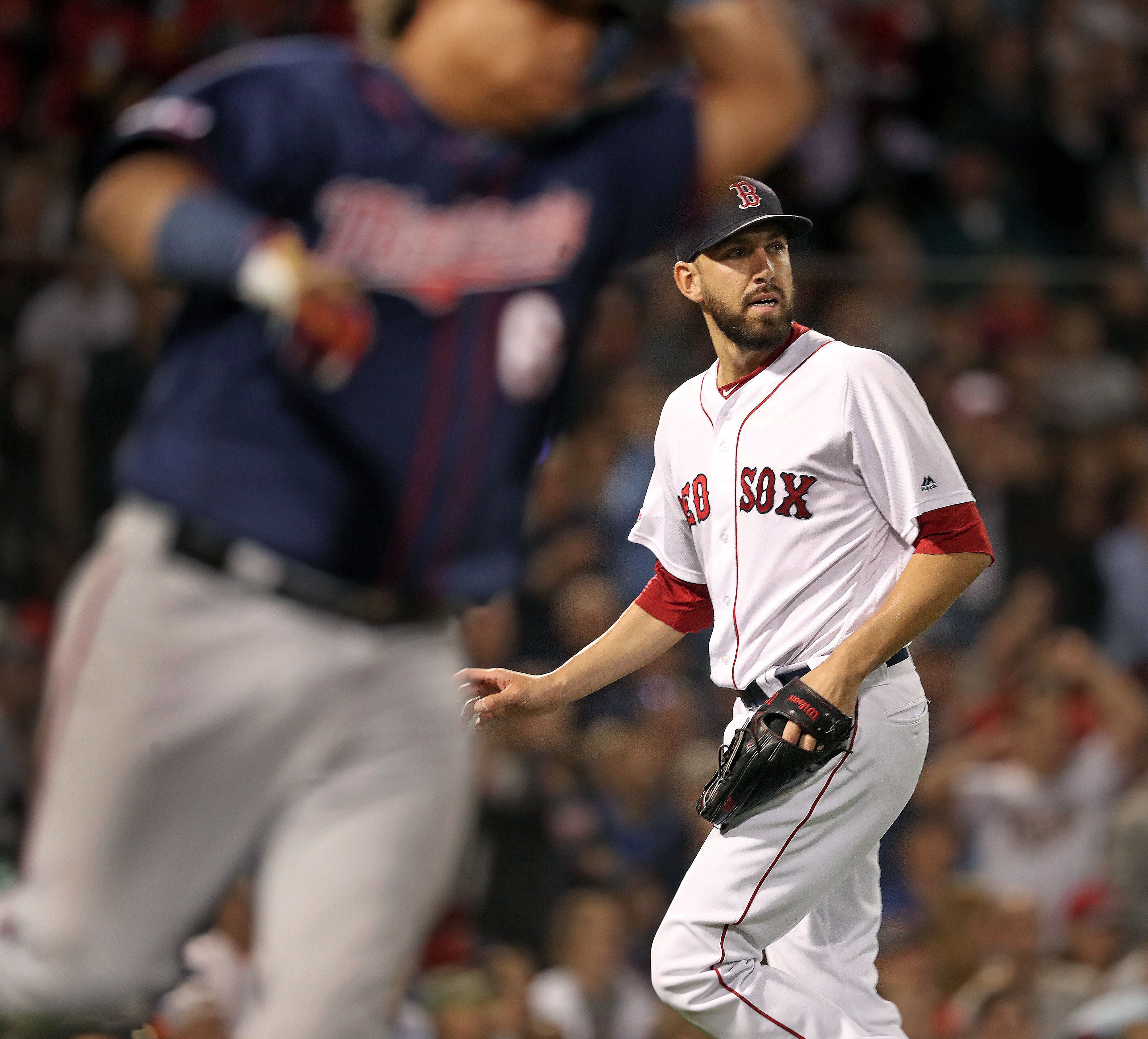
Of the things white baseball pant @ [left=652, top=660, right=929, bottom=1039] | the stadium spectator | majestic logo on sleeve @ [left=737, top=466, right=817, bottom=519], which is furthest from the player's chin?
the stadium spectator

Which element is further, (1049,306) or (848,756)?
(1049,306)

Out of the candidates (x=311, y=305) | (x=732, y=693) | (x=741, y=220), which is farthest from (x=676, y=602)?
(x=732, y=693)

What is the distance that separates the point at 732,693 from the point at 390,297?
3.09 meters

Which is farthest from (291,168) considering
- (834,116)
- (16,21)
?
(16,21)

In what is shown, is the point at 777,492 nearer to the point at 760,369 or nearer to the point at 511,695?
the point at 760,369

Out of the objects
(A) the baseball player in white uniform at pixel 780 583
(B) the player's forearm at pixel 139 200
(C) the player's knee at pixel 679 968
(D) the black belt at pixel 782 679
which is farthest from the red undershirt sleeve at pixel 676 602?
(B) the player's forearm at pixel 139 200

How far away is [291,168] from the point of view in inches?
96.2

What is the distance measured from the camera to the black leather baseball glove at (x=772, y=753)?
231 centimetres

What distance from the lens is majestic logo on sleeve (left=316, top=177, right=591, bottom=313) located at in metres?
2.45

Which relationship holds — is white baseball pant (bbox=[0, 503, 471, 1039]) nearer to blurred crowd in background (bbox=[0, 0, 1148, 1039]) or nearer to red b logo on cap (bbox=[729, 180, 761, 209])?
red b logo on cap (bbox=[729, 180, 761, 209])

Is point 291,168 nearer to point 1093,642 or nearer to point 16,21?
point 1093,642

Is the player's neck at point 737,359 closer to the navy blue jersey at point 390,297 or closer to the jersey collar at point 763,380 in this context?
the jersey collar at point 763,380

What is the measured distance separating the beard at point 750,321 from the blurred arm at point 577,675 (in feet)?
1.64

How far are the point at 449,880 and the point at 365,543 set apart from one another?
0.66m
